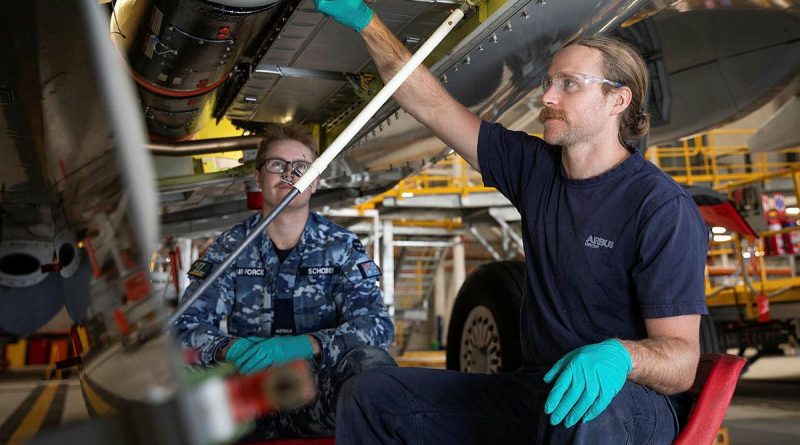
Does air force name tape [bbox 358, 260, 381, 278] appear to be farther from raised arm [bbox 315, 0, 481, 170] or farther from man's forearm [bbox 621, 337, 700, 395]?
man's forearm [bbox 621, 337, 700, 395]

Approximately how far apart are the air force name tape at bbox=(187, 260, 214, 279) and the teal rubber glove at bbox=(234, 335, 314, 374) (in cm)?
36

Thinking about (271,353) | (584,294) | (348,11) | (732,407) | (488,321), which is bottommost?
(732,407)

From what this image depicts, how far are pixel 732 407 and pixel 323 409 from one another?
4.47m

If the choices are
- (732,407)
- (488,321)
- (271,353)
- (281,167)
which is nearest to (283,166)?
(281,167)

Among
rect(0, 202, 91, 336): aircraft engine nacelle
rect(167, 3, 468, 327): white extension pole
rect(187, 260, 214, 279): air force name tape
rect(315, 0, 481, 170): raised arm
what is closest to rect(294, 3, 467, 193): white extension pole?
rect(167, 3, 468, 327): white extension pole

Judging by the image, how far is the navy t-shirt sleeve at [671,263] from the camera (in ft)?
5.80

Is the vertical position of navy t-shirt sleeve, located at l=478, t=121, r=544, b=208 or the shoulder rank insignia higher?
navy t-shirt sleeve, located at l=478, t=121, r=544, b=208

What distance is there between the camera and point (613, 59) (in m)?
2.12

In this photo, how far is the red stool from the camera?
1.73m

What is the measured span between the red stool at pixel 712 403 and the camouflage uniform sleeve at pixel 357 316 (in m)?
1.05

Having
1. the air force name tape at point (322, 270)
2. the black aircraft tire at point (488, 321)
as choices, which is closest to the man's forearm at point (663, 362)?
the air force name tape at point (322, 270)

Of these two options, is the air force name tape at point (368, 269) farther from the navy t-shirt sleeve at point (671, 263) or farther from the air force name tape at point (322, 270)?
the navy t-shirt sleeve at point (671, 263)

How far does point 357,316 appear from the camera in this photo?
2.53 m

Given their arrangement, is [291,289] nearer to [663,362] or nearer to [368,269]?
[368,269]
